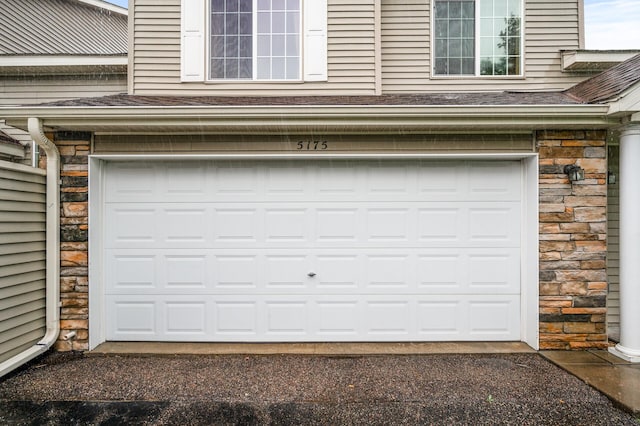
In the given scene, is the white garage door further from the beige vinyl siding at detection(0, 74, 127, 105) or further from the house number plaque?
the beige vinyl siding at detection(0, 74, 127, 105)

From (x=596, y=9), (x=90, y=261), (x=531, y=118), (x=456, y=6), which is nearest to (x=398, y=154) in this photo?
(x=531, y=118)

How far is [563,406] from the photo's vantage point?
10.6 ft

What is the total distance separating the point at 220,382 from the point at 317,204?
87.8 inches

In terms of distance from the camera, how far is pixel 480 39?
5.57 m

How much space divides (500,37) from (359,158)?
3.07 meters

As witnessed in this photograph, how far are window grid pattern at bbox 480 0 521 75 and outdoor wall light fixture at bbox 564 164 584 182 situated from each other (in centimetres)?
195

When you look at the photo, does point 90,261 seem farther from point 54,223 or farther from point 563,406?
point 563,406

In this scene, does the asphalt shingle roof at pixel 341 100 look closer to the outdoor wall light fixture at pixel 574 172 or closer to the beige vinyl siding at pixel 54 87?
the outdoor wall light fixture at pixel 574 172

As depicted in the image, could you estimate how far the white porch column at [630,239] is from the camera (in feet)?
13.4

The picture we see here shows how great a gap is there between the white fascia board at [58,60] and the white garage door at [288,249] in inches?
97.7

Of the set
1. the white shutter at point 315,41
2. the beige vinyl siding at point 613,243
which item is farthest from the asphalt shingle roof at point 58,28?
the beige vinyl siding at point 613,243

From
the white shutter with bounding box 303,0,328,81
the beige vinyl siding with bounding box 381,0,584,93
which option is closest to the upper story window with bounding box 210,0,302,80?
the white shutter with bounding box 303,0,328,81

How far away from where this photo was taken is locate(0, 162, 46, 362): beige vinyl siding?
385 cm

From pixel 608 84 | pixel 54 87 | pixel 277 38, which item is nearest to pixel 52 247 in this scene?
pixel 54 87
